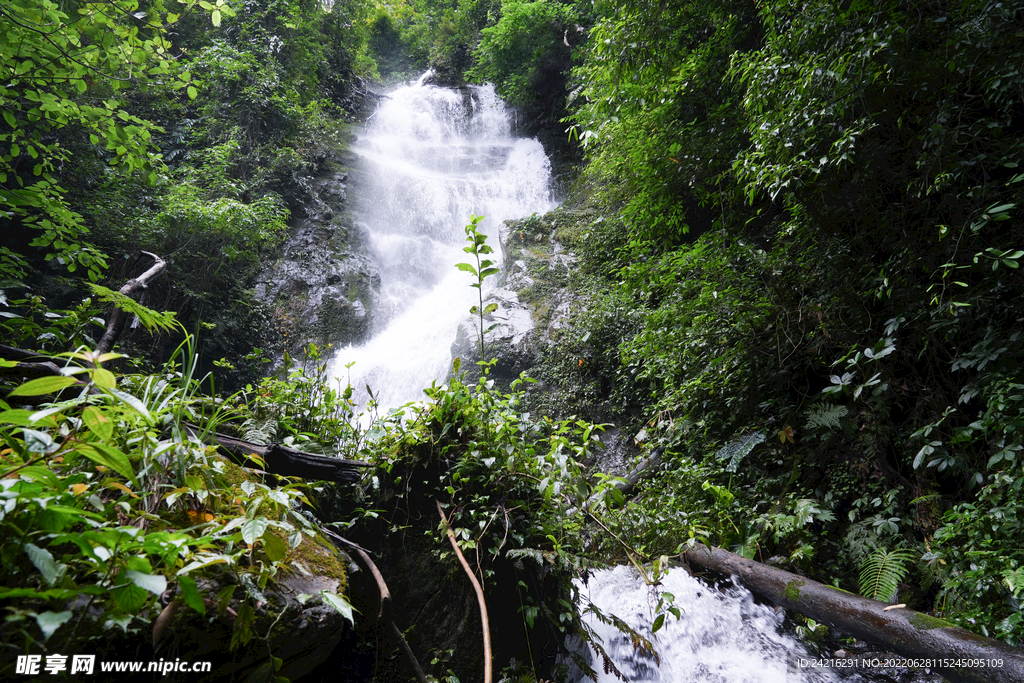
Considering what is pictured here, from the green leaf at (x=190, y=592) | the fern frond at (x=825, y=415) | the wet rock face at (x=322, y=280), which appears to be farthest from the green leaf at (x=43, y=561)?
the wet rock face at (x=322, y=280)

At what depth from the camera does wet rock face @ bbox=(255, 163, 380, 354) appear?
1002cm

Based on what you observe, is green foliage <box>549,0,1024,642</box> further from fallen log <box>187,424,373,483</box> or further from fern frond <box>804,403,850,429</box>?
fallen log <box>187,424,373,483</box>

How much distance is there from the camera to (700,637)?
2.88 metres

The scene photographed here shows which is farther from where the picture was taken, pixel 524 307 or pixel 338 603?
pixel 524 307

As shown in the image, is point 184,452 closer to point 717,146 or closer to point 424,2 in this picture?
point 717,146

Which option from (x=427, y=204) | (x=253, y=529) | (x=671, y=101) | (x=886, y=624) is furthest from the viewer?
(x=427, y=204)

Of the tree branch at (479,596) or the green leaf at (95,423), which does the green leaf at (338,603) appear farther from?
the green leaf at (95,423)

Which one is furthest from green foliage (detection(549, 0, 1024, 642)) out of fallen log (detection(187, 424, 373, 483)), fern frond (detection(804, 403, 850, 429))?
fallen log (detection(187, 424, 373, 483))

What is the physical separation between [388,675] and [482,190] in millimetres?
12981

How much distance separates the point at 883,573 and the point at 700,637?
124cm

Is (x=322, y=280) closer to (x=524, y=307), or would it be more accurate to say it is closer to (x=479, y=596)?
(x=524, y=307)

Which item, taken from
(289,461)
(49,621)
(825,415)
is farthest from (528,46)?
(49,621)

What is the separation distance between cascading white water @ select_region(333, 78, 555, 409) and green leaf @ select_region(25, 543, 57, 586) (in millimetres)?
7094

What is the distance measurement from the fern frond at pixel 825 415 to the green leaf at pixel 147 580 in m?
4.33
